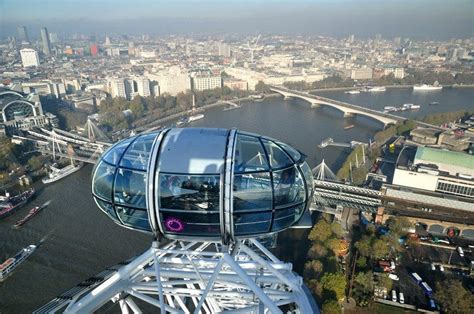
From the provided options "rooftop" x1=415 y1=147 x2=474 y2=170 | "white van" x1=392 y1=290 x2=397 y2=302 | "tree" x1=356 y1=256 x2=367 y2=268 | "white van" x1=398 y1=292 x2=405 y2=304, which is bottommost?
"white van" x1=398 y1=292 x2=405 y2=304

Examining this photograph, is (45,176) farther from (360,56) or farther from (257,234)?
(360,56)

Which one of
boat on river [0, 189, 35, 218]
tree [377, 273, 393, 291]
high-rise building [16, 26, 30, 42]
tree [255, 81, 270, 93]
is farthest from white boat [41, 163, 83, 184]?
high-rise building [16, 26, 30, 42]

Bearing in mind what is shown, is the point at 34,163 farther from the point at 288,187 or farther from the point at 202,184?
the point at 288,187

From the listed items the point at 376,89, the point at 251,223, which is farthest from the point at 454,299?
the point at 376,89

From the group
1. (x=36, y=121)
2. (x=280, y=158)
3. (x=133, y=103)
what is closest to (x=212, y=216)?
(x=280, y=158)

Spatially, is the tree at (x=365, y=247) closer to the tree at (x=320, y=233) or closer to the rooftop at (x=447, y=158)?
the tree at (x=320, y=233)

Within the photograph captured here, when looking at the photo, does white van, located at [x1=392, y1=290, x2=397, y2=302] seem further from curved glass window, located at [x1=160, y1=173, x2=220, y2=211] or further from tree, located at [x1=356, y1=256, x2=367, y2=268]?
curved glass window, located at [x1=160, y1=173, x2=220, y2=211]

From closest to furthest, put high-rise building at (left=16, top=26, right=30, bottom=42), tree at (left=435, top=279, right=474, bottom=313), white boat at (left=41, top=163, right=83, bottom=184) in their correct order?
tree at (left=435, top=279, right=474, bottom=313), white boat at (left=41, top=163, right=83, bottom=184), high-rise building at (left=16, top=26, right=30, bottom=42)
